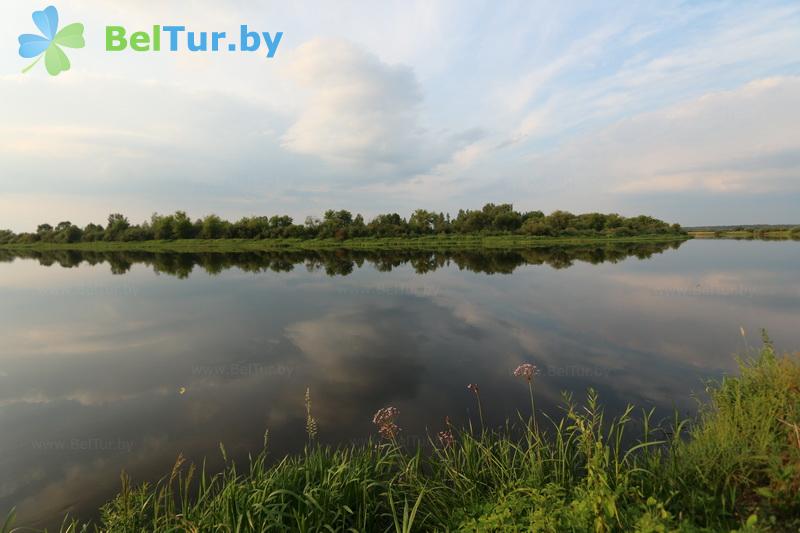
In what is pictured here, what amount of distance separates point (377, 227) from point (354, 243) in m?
10.0

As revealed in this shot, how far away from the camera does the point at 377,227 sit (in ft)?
266

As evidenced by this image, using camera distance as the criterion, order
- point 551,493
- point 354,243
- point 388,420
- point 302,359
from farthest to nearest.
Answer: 1. point 354,243
2. point 302,359
3. point 388,420
4. point 551,493

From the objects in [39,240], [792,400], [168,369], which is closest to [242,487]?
[792,400]

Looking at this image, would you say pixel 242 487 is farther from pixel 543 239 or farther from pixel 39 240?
pixel 39 240

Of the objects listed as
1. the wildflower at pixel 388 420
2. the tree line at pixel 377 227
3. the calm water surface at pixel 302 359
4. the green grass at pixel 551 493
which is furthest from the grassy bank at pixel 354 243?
the green grass at pixel 551 493

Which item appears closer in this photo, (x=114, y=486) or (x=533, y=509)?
(x=533, y=509)

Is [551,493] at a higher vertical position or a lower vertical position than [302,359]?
higher

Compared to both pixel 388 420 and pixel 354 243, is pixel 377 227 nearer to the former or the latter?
pixel 354 243

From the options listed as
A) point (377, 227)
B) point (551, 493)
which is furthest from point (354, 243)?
point (551, 493)

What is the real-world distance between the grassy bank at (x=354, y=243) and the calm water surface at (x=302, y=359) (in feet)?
150

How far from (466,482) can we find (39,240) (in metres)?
137

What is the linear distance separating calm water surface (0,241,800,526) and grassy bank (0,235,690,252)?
45.6 m

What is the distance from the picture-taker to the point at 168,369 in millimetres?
10617

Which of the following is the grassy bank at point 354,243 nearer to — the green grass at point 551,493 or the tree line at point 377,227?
the tree line at point 377,227
